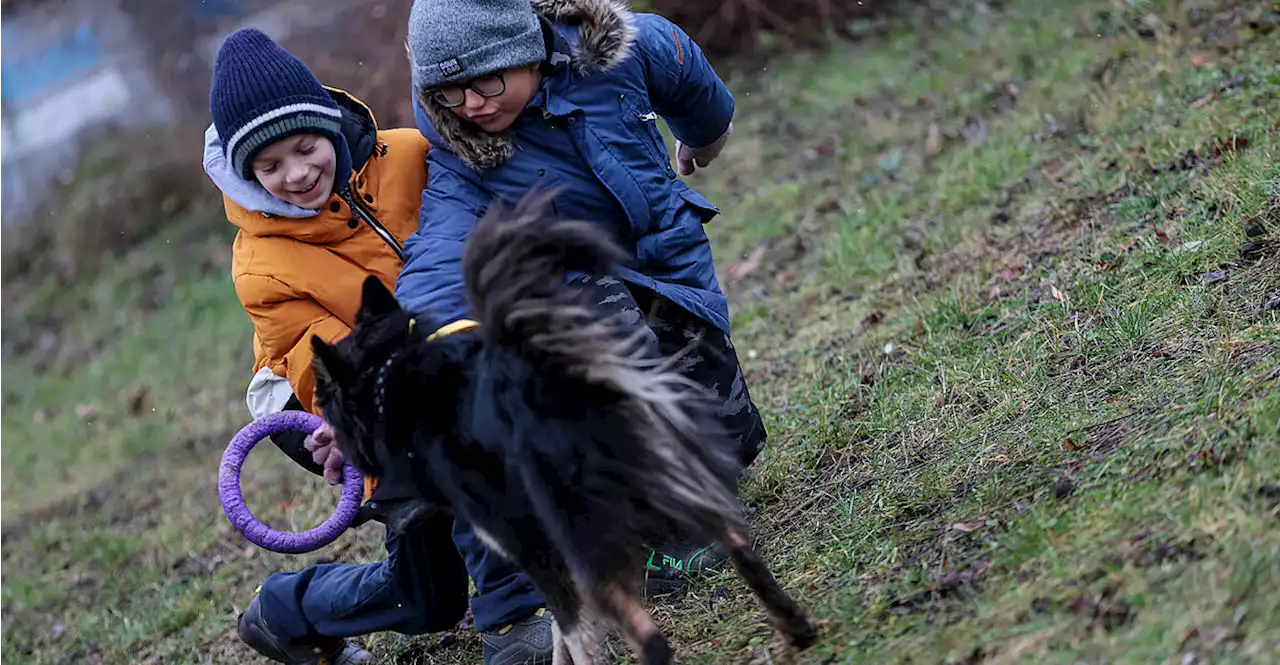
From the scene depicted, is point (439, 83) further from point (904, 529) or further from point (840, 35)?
point (840, 35)

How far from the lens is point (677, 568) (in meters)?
4.24

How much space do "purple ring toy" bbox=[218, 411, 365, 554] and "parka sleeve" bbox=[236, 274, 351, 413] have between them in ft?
0.28

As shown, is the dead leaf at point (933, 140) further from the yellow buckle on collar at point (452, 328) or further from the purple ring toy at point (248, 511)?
the yellow buckle on collar at point (452, 328)

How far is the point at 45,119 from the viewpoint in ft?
46.0

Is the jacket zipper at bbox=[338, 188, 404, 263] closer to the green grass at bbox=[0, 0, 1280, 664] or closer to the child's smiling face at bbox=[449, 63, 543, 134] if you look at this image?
the child's smiling face at bbox=[449, 63, 543, 134]

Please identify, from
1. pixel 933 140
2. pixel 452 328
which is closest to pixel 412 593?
pixel 452 328

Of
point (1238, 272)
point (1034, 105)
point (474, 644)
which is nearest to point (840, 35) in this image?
point (1034, 105)

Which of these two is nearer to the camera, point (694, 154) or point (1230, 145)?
point (694, 154)

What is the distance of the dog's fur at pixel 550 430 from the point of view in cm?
308

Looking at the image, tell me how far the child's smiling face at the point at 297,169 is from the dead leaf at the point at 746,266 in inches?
164

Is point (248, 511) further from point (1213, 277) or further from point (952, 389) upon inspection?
point (1213, 277)

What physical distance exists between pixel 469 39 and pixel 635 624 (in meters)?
1.72

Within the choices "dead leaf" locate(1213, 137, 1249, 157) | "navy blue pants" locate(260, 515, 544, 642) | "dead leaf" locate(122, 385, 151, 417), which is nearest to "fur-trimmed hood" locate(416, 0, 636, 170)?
"navy blue pants" locate(260, 515, 544, 642)

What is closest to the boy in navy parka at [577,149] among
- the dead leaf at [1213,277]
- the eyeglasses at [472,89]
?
the eyeglasses at [472,89]
